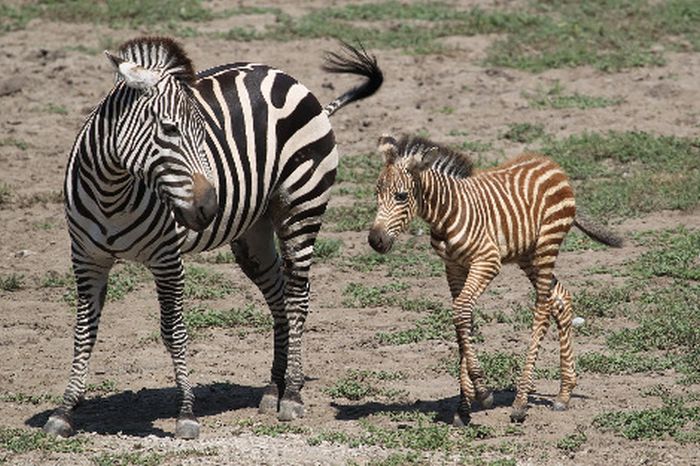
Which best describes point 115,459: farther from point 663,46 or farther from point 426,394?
point 663,46

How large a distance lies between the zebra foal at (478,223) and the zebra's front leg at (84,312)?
5.38 feet

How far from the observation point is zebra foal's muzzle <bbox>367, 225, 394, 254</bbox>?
8.31 m

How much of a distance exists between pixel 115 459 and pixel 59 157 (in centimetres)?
729

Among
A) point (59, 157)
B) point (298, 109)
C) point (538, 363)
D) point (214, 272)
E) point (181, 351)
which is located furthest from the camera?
point (59, 157)

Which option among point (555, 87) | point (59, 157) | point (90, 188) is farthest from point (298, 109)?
point (555, 87)

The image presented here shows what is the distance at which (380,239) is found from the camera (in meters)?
8.32

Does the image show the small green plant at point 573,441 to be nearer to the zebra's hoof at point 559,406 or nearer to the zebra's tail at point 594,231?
the zebra's hoof at point 559,406

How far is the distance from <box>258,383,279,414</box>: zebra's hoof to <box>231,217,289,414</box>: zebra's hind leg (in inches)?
9.7

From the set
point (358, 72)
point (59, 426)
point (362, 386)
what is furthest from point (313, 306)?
point (59, 426)

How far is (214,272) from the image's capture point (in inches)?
477

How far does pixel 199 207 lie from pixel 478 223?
1.73 metres

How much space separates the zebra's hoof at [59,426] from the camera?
848 cm

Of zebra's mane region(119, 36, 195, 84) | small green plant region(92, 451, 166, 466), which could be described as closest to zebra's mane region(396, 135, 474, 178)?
zebra's mane region(119, 36, 195, 84)

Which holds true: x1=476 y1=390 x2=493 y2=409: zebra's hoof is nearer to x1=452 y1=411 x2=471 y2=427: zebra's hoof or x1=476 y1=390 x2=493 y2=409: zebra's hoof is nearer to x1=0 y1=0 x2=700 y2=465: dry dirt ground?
x1=0 y1=0 x2=700 y2=465: dry dirt ground
